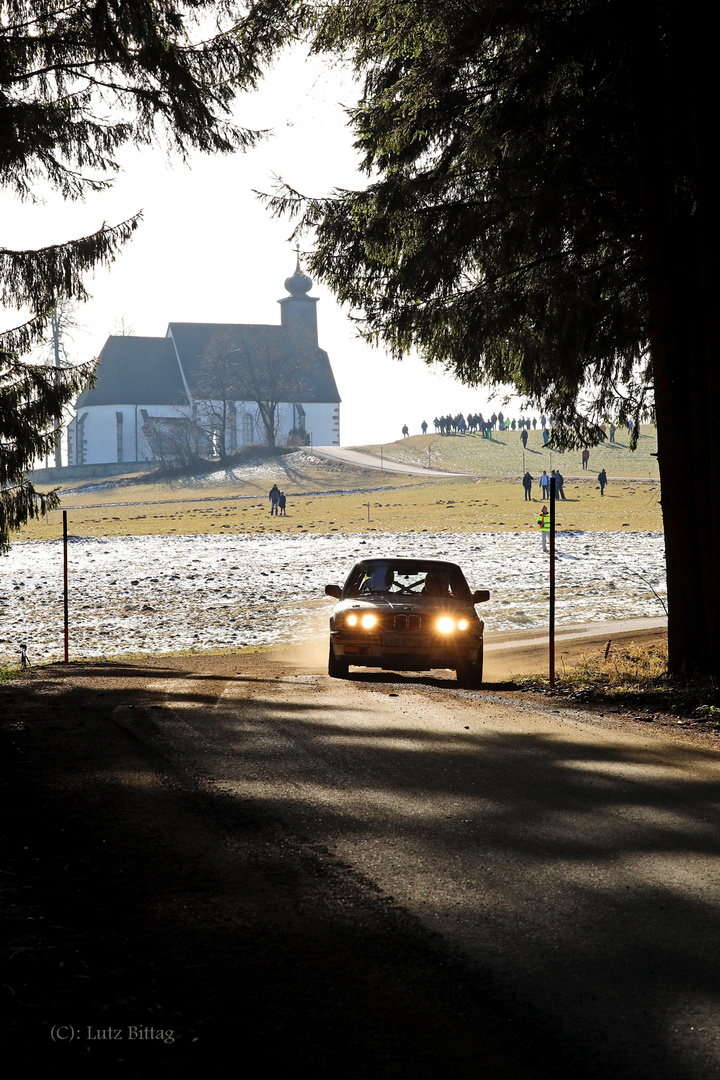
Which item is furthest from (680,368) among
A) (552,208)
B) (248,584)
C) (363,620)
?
(248,584)

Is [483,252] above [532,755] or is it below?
above

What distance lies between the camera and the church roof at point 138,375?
414ft

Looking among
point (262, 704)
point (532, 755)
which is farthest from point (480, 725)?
point (262, 704)

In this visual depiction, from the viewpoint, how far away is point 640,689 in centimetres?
1152

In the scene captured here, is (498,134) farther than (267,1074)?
Yes

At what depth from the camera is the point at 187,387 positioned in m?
128

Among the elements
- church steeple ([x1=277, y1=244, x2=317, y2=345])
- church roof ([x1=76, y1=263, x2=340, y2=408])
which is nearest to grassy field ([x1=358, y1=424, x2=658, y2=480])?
church roof ([x1=76, y1=263, x2=340, y2=408])

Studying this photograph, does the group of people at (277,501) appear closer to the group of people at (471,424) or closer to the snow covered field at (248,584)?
the snow covered field at (248,584)

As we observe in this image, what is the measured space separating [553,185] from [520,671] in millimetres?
6909

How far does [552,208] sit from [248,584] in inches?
744

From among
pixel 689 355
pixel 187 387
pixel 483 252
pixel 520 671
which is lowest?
pixel 520 671

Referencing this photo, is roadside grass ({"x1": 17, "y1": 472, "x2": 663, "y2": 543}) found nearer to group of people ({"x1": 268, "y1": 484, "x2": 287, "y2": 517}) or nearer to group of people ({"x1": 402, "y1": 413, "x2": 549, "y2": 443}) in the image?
group of people ({"x1": 268, "y1": 484, "x2": 287, "y2": 517})

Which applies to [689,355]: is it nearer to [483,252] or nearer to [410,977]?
[483,252]

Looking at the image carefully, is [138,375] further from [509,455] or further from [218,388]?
[509,455]
